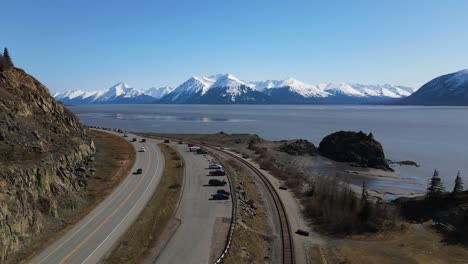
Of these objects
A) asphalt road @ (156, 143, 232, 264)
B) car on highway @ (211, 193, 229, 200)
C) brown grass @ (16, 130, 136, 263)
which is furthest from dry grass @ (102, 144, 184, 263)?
brown grass @ (16, 130, 136, 263)

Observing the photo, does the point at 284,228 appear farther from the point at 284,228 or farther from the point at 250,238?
the point at 250,238

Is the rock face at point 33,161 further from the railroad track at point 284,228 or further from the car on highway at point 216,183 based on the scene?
the railroad track at point 284,228

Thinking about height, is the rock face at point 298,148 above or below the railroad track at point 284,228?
above

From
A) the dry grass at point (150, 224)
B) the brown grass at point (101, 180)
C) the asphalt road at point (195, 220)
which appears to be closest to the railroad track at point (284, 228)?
the asphalt road at point (195, 220)

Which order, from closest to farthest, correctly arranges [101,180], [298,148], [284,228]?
[284,228] → [101,180] → [298,148]

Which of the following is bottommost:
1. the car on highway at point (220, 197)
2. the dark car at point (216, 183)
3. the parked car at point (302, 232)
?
the parked car at point (302, 232)

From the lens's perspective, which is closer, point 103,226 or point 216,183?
point 103,226

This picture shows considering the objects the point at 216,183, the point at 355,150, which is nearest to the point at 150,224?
the point at 216,183

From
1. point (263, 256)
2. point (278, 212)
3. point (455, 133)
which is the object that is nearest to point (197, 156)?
point (278, 212)
